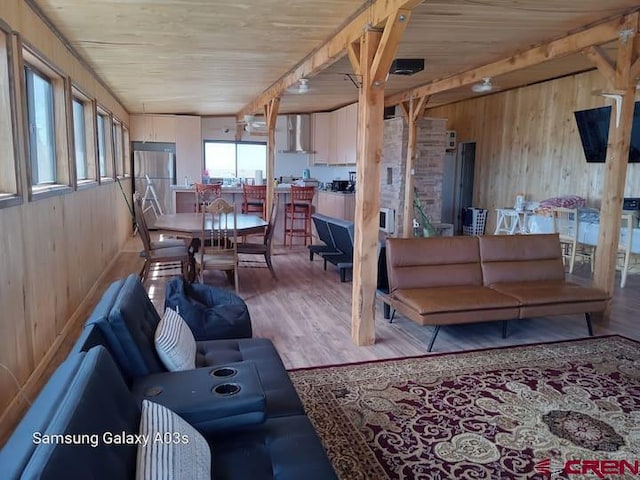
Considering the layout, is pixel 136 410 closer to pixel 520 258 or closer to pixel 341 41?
pixel 341 41

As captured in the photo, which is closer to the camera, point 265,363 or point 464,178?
point 265,363

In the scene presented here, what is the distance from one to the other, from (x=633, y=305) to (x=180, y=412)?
4811mm

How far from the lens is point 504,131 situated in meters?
8.03

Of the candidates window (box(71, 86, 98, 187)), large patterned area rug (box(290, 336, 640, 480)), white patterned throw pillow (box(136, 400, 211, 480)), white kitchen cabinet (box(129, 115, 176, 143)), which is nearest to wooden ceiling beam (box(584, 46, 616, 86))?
large patterned area rug (box(290, 336, 640, 480))

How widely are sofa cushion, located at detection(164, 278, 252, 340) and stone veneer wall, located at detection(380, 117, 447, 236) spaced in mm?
5206

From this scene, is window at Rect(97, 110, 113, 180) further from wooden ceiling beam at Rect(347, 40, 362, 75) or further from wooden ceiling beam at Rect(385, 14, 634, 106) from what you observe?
wooden ceiling beam at Rect(385, 14, 634, 106)

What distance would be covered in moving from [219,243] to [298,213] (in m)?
2.98

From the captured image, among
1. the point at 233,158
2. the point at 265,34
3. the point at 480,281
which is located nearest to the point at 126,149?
the point at 233,158

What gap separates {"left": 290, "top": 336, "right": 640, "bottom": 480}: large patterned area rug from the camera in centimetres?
213

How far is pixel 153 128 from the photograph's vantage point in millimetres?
10039

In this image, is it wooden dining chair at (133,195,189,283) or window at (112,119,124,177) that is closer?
wooden dining chair at (133,195,189,283)

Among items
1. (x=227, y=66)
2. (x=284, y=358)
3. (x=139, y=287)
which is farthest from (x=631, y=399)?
(x=227, y=66)

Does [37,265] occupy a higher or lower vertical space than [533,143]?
lower

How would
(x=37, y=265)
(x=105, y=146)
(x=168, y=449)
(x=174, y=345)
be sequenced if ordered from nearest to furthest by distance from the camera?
(x=168, y=449) → (x=174, y=345) → (x=37, y=265) → (x=105, y=146)
